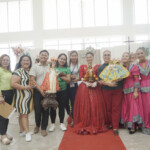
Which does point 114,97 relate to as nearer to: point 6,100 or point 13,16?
point 6,100

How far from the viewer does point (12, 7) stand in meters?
12.3

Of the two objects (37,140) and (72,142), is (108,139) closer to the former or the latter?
(72,142)

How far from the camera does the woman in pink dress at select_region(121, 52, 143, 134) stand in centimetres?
277

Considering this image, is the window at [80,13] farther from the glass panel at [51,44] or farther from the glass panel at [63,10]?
the glass panel at [51,44]

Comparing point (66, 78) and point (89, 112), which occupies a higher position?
point (66, 78)

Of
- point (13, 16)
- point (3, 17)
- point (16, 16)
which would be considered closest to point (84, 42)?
point (16, 16)

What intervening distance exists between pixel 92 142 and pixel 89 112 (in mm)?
563

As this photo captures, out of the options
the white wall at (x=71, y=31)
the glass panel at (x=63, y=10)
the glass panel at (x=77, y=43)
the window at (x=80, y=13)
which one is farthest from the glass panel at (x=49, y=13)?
the glass panel at (x=77, y=43)

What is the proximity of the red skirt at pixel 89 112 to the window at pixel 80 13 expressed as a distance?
959 centimetres

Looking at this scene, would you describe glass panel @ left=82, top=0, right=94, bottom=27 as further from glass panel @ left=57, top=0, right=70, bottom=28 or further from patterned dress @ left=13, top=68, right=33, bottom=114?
patterned dress @ left=13, top=68, right=33, bottom=114

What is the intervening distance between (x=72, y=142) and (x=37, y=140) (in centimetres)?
62

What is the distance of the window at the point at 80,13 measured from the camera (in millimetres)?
11773

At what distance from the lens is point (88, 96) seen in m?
2.98

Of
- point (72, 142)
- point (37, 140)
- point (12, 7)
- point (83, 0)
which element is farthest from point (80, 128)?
point (12, 7)
